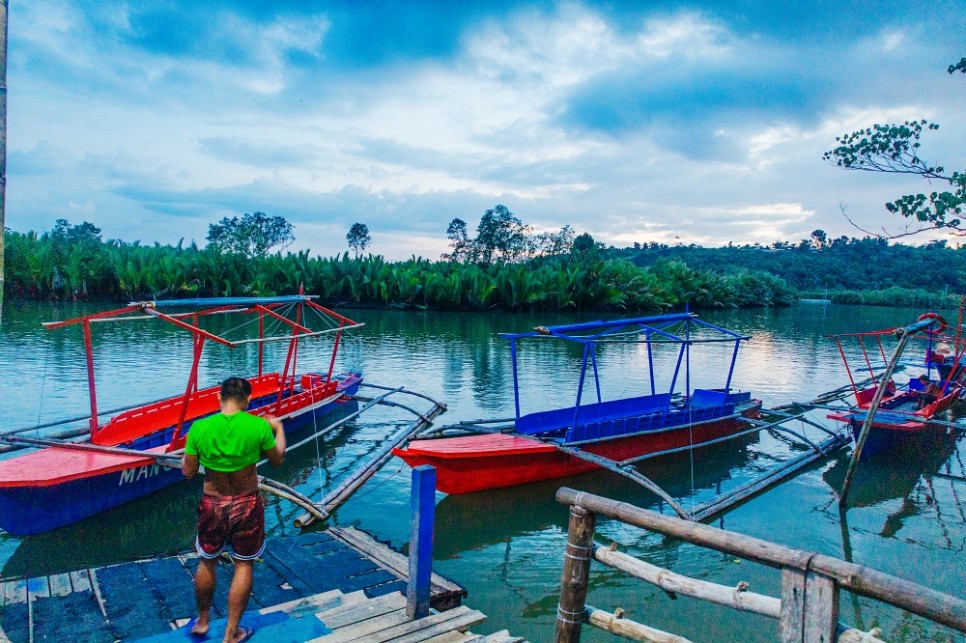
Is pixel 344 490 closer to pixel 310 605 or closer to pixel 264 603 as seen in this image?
pixel 264 603

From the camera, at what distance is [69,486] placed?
6.80m

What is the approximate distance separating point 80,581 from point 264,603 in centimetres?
132

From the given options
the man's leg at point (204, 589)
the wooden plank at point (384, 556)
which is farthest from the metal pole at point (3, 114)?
the wooden plank at point (384, 556)

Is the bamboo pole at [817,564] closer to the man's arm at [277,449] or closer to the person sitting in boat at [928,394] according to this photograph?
the man's arm at [277,449]

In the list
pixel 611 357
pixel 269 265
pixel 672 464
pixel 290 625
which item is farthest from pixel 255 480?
pixel 269 265

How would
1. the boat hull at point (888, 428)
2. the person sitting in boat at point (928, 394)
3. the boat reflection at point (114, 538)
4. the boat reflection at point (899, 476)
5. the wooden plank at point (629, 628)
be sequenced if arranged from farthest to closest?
the person sitting in boat at point (928, 394), the boat hull at point (888, 428), the boat reflection at point (899, 476), the boat reflection at point (114, 538), the wooden plank at point (629, 628)

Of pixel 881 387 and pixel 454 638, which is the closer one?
pixel 454 638

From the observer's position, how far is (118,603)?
4.34m

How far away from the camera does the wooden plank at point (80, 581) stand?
4.48 m

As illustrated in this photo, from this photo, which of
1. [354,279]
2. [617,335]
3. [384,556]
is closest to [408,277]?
[354,279]

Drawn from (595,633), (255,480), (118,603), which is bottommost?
(595,633)

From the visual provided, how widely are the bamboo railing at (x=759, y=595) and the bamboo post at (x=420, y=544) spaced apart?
3.05 ft

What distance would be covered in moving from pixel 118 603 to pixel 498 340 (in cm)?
2096

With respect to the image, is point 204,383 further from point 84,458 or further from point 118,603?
point 118,603
